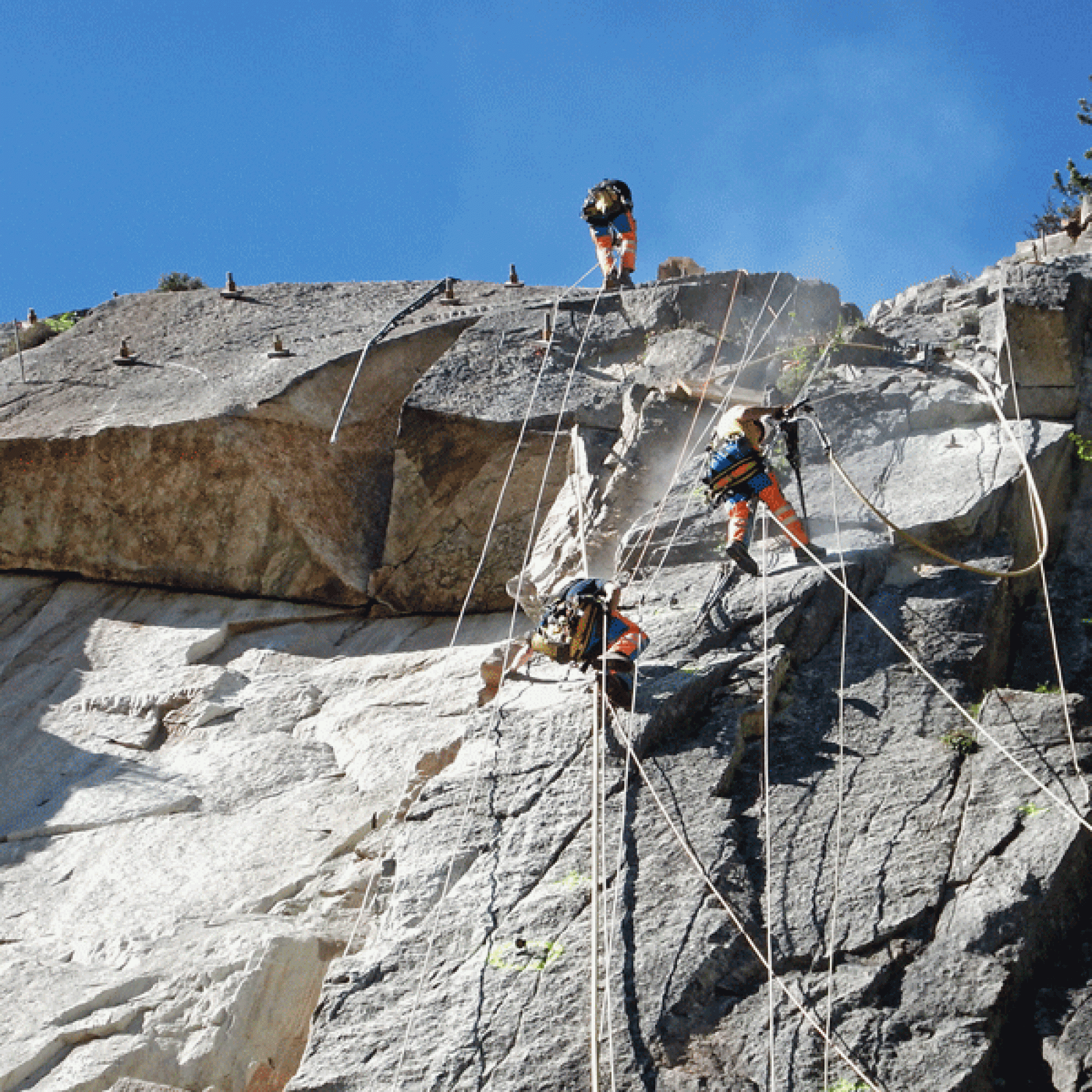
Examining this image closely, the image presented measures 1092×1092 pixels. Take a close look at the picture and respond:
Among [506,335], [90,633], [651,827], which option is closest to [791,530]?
[651,827]

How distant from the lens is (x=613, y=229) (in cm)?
1546

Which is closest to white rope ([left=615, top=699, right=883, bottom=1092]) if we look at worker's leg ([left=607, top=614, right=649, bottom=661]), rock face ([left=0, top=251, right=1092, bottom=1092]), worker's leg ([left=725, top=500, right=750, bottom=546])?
rock face ([left=0, top=251, right=1092, bottom=1092])

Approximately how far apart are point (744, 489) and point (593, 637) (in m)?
1.69

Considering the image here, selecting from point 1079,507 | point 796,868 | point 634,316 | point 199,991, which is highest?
point 634,316

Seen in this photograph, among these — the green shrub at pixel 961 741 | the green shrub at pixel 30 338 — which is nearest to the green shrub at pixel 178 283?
the green shrub at pixel 30 338

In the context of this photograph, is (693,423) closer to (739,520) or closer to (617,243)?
(739,520)

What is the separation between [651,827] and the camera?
8898 millimetres

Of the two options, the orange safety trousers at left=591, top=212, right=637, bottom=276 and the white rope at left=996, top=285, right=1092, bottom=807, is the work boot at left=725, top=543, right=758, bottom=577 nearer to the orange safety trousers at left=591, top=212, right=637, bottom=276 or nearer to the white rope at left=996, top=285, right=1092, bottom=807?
the white rope at left=996, top=285, right=1092, bottom=807

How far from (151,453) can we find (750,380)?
5.56m

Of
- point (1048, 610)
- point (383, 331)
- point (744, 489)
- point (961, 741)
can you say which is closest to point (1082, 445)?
point (1048, 610)

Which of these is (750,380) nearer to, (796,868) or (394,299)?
(394,299)

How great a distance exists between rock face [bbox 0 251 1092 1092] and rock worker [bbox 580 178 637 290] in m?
0.67

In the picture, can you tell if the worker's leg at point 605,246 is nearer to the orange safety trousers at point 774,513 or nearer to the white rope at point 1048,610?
the white rope at point 1048,610

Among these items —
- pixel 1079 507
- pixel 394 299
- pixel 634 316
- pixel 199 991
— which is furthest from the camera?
pixel 394 299
